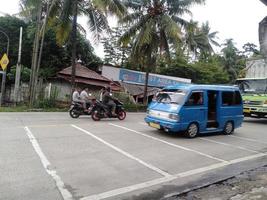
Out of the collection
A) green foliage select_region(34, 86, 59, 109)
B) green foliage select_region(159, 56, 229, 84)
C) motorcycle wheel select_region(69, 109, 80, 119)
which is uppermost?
green foliage select_region(159, 56, 229, 84)

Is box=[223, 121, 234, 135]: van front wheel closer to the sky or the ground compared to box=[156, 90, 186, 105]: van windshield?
closer to the ground

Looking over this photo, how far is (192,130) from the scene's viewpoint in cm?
1112

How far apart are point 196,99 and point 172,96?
862 mm

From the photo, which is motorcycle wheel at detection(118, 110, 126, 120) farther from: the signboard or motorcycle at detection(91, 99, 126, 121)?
the signboard

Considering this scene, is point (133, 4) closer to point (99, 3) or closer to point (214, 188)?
point (99, 3)

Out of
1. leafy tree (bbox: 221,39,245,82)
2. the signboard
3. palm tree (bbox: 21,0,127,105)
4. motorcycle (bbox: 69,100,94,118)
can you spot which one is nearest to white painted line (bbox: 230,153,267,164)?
motorcycle (bbox: 69,100,94,118)

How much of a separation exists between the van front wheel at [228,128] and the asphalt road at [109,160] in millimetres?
518

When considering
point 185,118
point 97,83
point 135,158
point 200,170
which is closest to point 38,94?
point 97,83

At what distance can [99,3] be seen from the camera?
1680cm

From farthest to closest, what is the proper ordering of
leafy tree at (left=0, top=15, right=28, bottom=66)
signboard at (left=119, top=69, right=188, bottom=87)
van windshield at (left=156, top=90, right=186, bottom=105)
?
leafy tree at (left=0, top=15, right=28, bottom=66) → signboard at (left=119, top=69, right=188, bottom=87) → van windshield at (left=156, top=90, right=186, bottom=105)

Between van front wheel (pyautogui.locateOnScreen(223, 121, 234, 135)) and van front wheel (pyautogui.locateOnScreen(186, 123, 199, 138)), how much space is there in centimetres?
178

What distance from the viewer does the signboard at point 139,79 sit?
94.9 ft

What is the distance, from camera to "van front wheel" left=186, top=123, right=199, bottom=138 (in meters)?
11.0

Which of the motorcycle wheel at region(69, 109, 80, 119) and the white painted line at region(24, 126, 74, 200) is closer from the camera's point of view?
the white painted line at region(24, 126, 74, 200)
